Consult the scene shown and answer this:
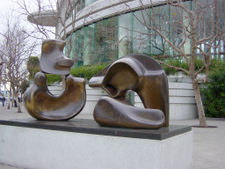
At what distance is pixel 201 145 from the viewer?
24.5 ft

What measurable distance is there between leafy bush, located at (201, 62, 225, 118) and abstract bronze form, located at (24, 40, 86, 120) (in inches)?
457

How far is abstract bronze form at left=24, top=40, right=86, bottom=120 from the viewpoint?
226 inches

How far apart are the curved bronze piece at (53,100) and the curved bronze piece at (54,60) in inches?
8.4

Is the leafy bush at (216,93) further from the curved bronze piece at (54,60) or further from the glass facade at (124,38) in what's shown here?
the curved bronze piece at (54,60)

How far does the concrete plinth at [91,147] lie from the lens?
3.84 metres

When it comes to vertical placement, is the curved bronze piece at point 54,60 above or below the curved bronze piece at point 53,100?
above

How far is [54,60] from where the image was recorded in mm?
6195

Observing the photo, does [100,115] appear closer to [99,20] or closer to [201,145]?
[201,145]

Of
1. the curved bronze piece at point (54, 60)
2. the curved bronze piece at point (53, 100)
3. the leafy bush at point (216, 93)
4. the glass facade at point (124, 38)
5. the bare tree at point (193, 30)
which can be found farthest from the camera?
the glass facade at point (124, 38)

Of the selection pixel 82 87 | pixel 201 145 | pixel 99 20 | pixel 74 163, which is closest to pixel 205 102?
pixel 201 145

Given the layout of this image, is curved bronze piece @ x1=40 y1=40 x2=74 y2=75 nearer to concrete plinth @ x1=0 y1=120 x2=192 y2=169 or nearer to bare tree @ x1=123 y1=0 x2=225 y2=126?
concrete plinth @ x1=0 y1=120 x2=192 y2=169

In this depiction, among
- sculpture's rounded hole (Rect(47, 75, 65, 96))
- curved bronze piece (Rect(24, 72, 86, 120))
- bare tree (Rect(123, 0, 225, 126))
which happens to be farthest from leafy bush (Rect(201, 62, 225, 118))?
curved bronze piece (Rect(24, 72, 86, 120))

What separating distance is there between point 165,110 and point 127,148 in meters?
1.28

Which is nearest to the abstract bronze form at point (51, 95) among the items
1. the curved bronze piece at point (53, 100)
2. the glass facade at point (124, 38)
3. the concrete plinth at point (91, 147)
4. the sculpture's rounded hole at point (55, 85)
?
the curved bronze piece at point (53, 100)
